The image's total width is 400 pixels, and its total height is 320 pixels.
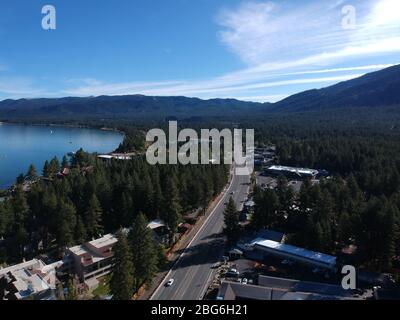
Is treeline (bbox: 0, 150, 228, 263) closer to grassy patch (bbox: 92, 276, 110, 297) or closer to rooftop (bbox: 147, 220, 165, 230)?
rooftop (bbox: 147, 220, 165, 230)

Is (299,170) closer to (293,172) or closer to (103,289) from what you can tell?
(293,172)

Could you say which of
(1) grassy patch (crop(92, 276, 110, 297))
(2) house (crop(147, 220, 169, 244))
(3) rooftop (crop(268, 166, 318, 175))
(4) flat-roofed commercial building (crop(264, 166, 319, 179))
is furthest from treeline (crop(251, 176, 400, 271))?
(3) rooftop (crop(268, 166, 318, 175))

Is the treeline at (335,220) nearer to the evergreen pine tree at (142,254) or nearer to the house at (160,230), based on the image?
the house at (160,230)

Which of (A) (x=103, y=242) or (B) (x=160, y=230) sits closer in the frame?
(A) (x=103, y=242)

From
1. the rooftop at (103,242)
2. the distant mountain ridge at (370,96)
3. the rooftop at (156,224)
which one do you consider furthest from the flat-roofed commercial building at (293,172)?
the distant mountain ridge at (370,96)

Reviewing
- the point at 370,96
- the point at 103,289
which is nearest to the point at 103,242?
the point at 103,289
